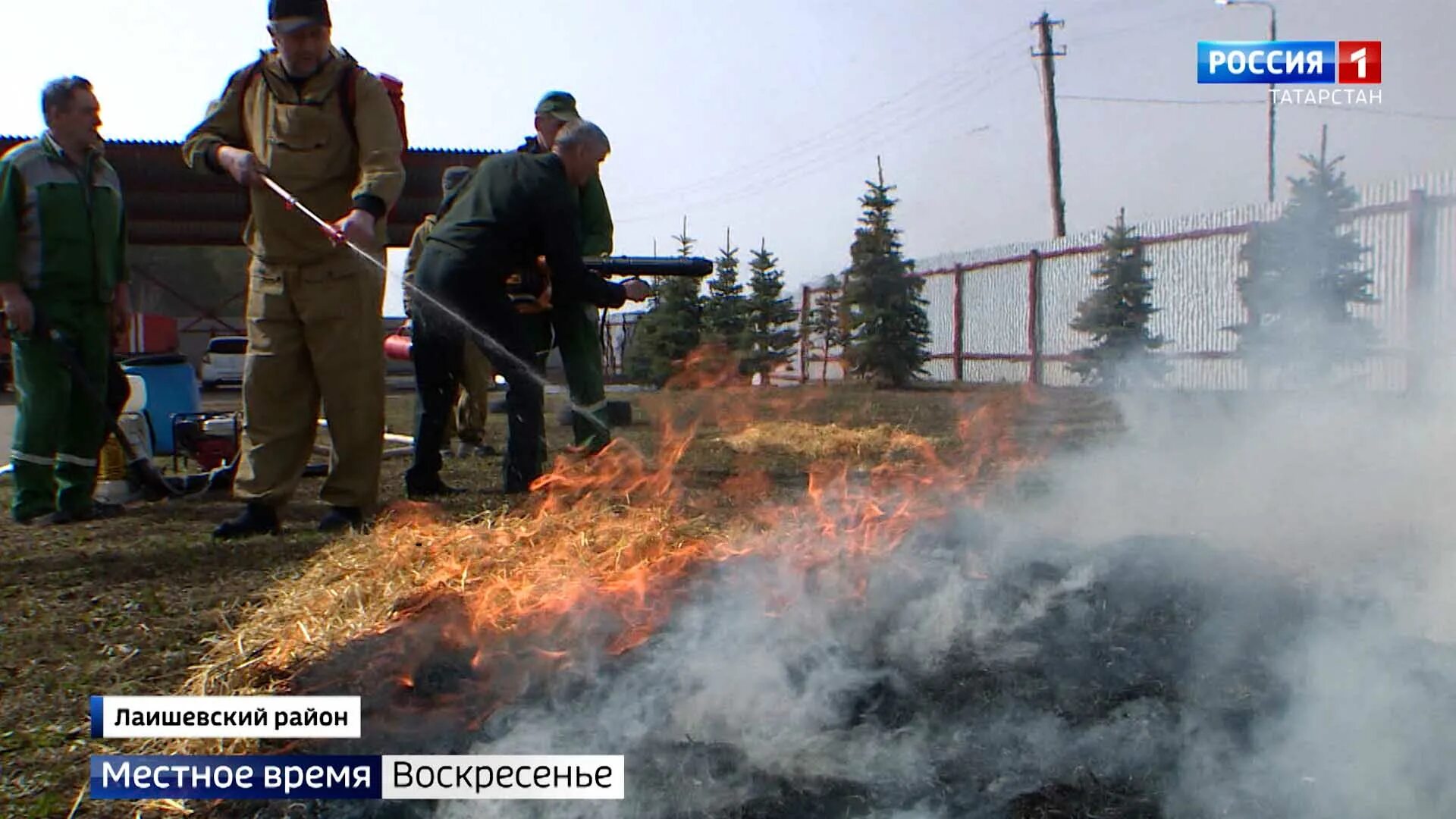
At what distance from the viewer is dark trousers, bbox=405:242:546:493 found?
558 centimetres

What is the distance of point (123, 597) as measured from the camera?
145 inches

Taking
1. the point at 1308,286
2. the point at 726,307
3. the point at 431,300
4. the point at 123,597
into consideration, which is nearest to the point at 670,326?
the point at 726,307

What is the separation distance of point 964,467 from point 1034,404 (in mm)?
6535

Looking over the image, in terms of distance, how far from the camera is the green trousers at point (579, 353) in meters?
6.37

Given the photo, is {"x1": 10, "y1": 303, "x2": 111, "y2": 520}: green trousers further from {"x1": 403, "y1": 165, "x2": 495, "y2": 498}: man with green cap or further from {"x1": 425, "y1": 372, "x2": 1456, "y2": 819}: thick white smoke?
{"x1": 425, "y1": 372, "x2": 1456, "y2": 819}: thick white smoke

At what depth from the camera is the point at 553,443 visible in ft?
26.4

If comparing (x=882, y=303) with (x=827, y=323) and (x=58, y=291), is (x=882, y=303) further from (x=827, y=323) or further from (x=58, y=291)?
(x=58, y=291)

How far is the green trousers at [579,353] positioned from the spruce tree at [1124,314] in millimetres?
11691

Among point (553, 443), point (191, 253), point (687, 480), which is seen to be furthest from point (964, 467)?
point (191, 253)

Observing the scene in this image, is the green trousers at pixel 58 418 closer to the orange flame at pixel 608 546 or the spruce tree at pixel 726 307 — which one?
the orange flame at pixel 608 546

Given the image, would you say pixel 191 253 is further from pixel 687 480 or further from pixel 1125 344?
pixel 687 480

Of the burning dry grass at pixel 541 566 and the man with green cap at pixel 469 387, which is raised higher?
the man with green cap at pixel 469 387
